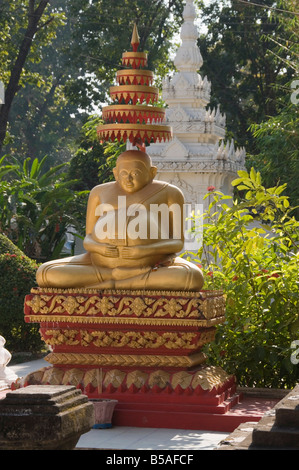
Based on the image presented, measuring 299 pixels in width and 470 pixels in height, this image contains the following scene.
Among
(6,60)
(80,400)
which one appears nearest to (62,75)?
(6,60)

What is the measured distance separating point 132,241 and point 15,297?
4317 mm

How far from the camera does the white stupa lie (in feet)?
50.9

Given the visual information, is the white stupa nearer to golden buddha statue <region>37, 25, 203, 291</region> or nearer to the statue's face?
golden buddha statue <region>37, 25, 203, 291</region>

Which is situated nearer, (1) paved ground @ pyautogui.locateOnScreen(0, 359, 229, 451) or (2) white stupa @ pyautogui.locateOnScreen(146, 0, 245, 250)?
(1) paved ground @ pyautogui.locateOnScreen(0, 359, 229, 451)

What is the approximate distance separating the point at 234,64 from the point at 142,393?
59.5 feet

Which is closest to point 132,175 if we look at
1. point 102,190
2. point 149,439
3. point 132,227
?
point 102,190

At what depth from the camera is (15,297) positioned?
40.1ft

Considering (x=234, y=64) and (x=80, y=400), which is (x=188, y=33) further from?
(x=80, y=400)

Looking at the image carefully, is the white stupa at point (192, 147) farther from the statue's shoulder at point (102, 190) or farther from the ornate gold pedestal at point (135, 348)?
the ornate gold pedestal at point (135, 348)

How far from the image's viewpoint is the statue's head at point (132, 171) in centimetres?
856

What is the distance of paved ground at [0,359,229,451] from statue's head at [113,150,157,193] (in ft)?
7.48

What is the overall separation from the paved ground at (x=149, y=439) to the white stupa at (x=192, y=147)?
27.4ft

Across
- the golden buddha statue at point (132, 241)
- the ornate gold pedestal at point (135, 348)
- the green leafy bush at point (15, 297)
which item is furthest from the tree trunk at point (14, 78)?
the ornate gold pedestal at point (135, 348)

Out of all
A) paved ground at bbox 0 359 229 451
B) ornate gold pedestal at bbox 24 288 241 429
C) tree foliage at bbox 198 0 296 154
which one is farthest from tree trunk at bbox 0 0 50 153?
paved ground at bbox 0 359 229 451
